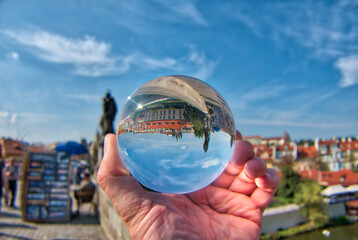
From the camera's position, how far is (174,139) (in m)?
1.22

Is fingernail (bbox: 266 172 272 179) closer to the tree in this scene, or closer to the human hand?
the human hand

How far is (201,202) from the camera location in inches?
80.2

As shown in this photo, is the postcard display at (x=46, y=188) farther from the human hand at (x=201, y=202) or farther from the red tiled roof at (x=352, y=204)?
the red tiled roof at (x=352, y=204)

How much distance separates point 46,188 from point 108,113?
13.7 feet

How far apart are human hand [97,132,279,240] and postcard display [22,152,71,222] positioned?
30.1 ft

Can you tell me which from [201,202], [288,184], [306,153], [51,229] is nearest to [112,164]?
[201,202]

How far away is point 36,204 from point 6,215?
8.51 ft

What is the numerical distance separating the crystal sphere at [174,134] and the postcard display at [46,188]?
31.4 ft

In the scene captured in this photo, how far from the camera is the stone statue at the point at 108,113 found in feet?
35.7

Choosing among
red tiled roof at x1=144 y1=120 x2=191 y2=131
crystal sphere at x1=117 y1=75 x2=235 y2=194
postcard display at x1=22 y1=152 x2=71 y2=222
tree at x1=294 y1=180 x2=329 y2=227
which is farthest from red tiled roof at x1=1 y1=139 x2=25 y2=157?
tree at x1=294 y1=180 x2=329 y2=227

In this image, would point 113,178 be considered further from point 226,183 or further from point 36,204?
point 36,204

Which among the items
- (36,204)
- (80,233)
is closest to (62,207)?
(36,204)

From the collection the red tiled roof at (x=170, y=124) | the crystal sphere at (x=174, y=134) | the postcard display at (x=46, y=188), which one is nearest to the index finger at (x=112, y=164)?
the crystal sphere at (x=174, y=134)

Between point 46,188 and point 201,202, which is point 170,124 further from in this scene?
point 46,188
